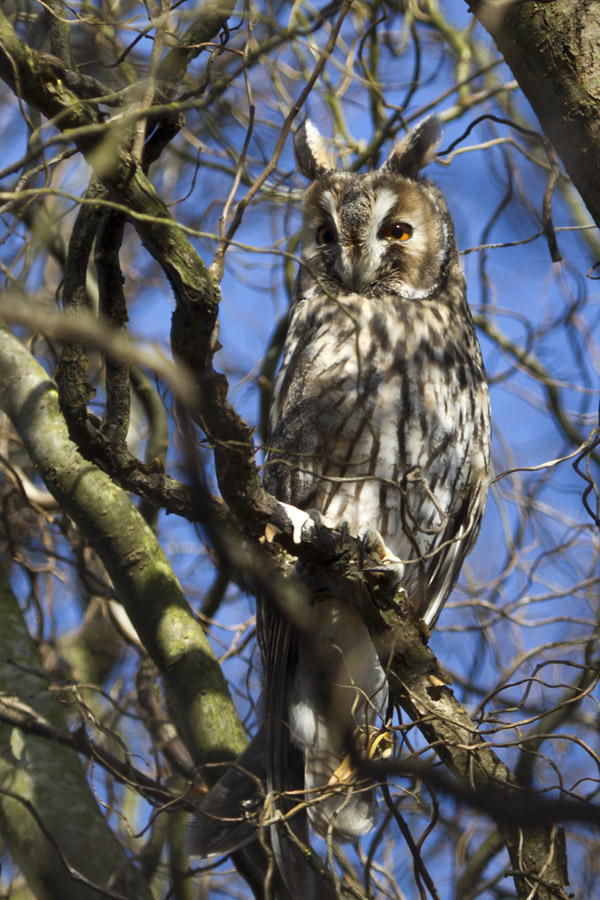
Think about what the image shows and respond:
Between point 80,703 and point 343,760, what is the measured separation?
0.63 metres

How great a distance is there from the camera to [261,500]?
66.4 inches

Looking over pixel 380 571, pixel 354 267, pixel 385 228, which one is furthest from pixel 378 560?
pixel 385 228

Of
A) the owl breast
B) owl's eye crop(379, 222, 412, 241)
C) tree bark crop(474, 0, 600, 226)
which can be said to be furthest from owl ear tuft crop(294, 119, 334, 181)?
tree bark crop(474, 0, 600, 226)

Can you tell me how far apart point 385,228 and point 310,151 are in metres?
0.52

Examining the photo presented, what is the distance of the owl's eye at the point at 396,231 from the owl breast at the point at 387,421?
0.19 metres

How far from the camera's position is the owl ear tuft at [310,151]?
2994 millimetres

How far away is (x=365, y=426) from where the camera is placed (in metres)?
2.35

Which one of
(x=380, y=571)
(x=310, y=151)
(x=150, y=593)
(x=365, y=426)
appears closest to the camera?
(x=380, y=571)

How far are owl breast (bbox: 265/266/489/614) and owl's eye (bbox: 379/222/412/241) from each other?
187 millimetres

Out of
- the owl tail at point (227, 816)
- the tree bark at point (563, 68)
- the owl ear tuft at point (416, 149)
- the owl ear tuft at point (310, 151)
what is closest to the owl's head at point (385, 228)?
the owl ear tuft at point (416, 149)

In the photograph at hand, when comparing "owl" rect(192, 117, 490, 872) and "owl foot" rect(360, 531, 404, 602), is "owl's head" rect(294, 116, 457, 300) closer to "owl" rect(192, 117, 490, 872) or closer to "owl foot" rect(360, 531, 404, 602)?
"owl" rect(192, 117, 490, 872)

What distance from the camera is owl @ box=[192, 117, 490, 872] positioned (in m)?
2.37

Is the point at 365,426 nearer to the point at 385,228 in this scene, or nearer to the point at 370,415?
the point at 370,415

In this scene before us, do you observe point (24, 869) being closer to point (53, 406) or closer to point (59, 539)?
point (53, 406)
